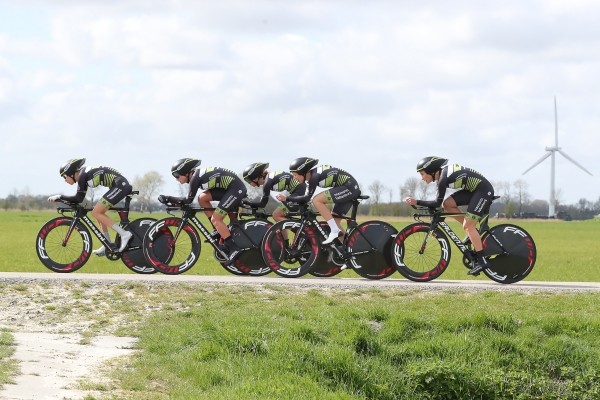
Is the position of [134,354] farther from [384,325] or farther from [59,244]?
[59,244]

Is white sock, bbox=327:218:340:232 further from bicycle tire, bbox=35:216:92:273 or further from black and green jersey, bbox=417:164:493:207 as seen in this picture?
bicycle tire, bbox=35:216:92:273

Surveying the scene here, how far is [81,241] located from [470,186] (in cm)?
733

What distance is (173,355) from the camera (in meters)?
13.4

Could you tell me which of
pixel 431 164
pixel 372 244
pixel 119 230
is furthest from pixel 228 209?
pixel 431 164

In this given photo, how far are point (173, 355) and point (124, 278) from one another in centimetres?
611

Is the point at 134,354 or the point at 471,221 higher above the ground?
the point at 471,221

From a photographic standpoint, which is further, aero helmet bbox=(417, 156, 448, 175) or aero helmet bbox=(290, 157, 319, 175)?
aero helmet bbox=(290, 157, 319, 175)

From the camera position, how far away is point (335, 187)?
1977cm

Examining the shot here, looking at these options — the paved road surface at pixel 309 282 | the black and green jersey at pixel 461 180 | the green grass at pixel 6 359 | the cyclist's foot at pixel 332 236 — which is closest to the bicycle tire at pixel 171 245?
the paved road surface at pixel 309 282

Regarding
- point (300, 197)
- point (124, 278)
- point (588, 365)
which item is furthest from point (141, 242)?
point (588, 365)

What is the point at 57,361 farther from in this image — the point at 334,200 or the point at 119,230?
the point at 334,200

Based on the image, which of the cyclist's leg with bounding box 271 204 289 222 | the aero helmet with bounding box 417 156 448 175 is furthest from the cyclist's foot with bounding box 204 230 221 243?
the aero helmet with bounding box 417 156 448 175

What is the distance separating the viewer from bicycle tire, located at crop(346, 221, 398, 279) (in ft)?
65.6

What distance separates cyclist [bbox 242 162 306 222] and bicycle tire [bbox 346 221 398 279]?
4.21 feet
